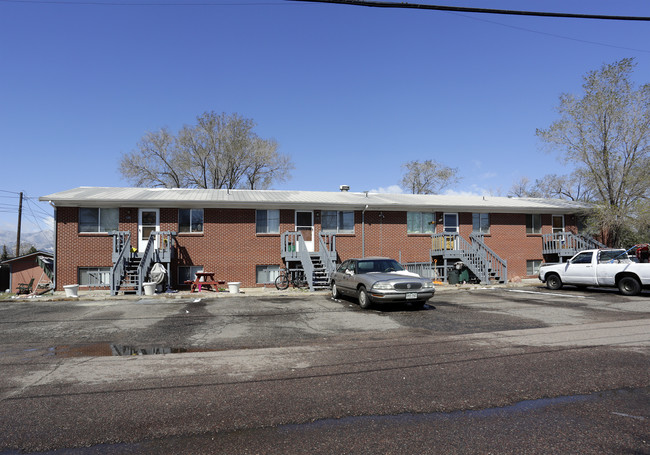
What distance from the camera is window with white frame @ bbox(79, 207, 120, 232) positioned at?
18375 mm

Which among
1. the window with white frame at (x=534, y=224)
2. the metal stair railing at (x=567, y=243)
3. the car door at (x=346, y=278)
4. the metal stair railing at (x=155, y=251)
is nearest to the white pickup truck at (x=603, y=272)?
the metal stair railing at (x=567, y=243)

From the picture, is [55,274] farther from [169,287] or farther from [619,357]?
[619,357]

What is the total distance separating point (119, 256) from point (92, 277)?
3.06 meters

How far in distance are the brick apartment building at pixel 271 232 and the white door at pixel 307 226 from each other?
0.16 ft

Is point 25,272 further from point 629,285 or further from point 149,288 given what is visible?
point 629,285

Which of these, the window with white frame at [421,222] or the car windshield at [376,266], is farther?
the window with white frame at [421,222]

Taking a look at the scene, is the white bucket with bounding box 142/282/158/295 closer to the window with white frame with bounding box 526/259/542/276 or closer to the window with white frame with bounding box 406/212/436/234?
the window with white frame with bounding box 406/212/436/234

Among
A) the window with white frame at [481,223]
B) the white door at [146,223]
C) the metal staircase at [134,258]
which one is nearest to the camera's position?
the metal staircase at [134,258]

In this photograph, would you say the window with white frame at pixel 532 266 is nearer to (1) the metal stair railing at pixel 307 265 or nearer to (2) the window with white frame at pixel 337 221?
(2) the window with white frame at pixel 337 221

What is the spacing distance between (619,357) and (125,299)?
1408 centimetres

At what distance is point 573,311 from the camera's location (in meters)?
11.1

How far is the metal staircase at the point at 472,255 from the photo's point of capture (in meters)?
19.2

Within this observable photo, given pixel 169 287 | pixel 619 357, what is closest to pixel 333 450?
pixel 619 357

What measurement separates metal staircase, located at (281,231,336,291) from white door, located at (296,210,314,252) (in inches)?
23.4
